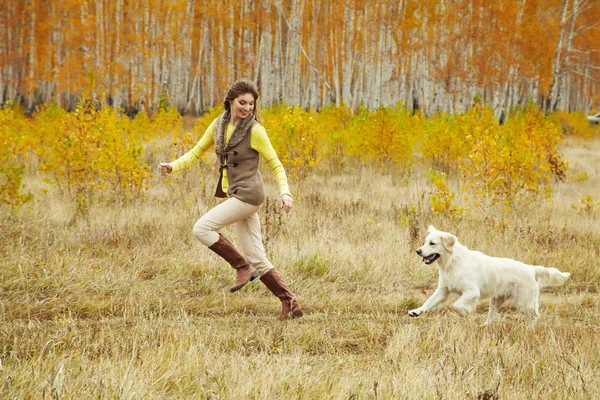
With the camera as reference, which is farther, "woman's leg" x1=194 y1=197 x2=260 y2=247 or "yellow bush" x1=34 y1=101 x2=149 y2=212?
"yellow bush" x1=34 y1=101 x2=149 y2=212

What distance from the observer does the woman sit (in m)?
4.59

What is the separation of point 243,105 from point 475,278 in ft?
7.50

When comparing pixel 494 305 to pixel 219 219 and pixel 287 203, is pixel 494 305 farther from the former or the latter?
pixel 219 219

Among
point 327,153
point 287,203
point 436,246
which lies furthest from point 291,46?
point 287,203

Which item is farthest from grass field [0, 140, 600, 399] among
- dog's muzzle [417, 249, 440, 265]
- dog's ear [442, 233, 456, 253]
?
dog's ear [442, 233, 456, 253]

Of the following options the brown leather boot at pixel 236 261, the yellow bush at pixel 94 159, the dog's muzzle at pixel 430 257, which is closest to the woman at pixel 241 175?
the brown leather boot at pixel 236 261

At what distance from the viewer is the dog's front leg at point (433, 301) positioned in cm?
488

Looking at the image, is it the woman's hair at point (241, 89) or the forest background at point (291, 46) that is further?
the forest background at point (291, 46)

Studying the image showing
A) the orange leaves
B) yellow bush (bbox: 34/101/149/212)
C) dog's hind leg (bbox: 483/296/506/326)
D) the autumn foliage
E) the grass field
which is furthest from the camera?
the orange leaves

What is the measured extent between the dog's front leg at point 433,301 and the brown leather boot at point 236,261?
1314mm

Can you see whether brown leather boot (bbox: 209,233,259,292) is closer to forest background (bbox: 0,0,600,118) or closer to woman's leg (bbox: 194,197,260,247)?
woman's leg (bbox: 194,197,260,247)

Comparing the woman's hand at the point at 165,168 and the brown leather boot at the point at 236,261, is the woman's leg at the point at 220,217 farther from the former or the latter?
the woman's hand at the point at 165,168

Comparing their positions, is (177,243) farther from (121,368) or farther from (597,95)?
(597,95)

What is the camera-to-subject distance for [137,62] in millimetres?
25141
